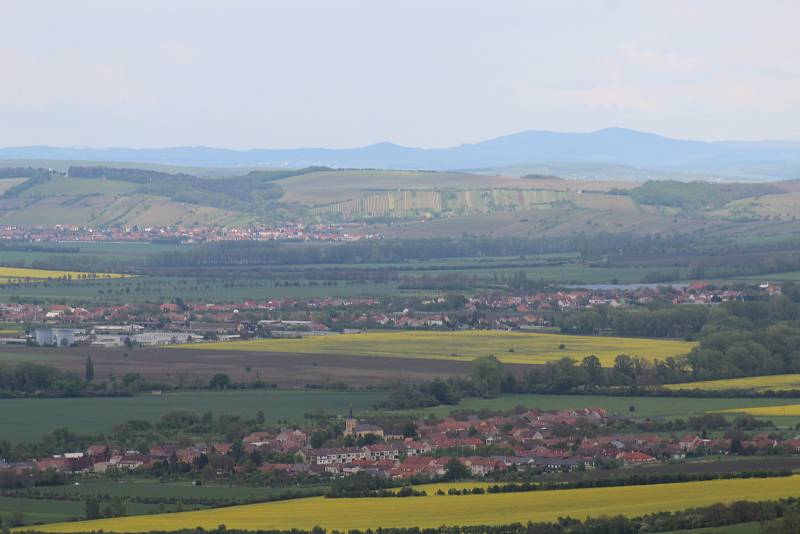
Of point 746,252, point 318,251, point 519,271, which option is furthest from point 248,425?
point 318,251

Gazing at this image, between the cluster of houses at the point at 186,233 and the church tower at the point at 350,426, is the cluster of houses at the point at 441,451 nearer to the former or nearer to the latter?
the church tower at the point at 350,426

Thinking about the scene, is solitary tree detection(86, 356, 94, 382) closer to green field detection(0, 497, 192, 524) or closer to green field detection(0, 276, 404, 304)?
green field detection(0, 497, 192, 524)

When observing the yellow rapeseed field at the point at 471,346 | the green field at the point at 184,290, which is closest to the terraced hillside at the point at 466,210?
the green field at the point at 184,290

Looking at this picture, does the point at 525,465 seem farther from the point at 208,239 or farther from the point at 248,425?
the point at 208,239

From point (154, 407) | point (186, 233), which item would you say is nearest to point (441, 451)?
point (154, 407)

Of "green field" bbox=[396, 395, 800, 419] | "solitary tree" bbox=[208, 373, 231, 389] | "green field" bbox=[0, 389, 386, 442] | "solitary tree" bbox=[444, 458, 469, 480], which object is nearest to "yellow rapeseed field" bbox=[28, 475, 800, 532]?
"solitary tree" bbox=[444, 458, 469, 480]

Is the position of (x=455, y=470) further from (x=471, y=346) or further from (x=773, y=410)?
(x=471, y=346)

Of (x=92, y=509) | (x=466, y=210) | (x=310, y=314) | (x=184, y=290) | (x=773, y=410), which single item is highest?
(x=92, y=509)
